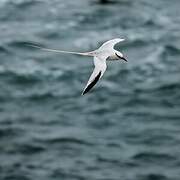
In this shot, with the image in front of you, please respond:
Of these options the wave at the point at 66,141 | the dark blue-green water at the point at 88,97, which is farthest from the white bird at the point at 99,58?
the wave at the point at 66,141

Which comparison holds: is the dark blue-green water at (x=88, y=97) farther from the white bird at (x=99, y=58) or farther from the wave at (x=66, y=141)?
the white bird at (x=99, y=58)

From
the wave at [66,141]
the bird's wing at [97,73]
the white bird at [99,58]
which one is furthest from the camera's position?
the wave at [66,141]

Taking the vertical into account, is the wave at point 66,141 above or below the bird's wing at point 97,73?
above

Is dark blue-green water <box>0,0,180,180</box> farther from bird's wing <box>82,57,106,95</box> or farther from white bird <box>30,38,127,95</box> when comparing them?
bird's wing <box>82,57,106,95</box>

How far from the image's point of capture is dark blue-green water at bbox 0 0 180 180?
2077 inches

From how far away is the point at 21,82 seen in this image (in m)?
58.7

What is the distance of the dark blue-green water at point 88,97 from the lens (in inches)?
2077

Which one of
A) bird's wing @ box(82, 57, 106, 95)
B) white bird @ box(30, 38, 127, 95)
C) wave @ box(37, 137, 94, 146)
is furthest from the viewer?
wave @ box(37, 137, 94, 146)

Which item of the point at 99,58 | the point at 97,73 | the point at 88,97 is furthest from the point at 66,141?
the point at 97,73

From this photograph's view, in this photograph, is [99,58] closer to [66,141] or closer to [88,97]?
[66,141]

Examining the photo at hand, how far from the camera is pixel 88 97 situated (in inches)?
2301

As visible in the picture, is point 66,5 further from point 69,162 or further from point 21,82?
point 69,162

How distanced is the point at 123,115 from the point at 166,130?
3931 mm

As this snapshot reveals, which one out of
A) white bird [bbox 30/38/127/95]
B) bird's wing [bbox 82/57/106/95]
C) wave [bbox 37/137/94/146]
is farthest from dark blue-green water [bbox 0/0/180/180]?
bird's wing [bbox 82/57/106/95]
